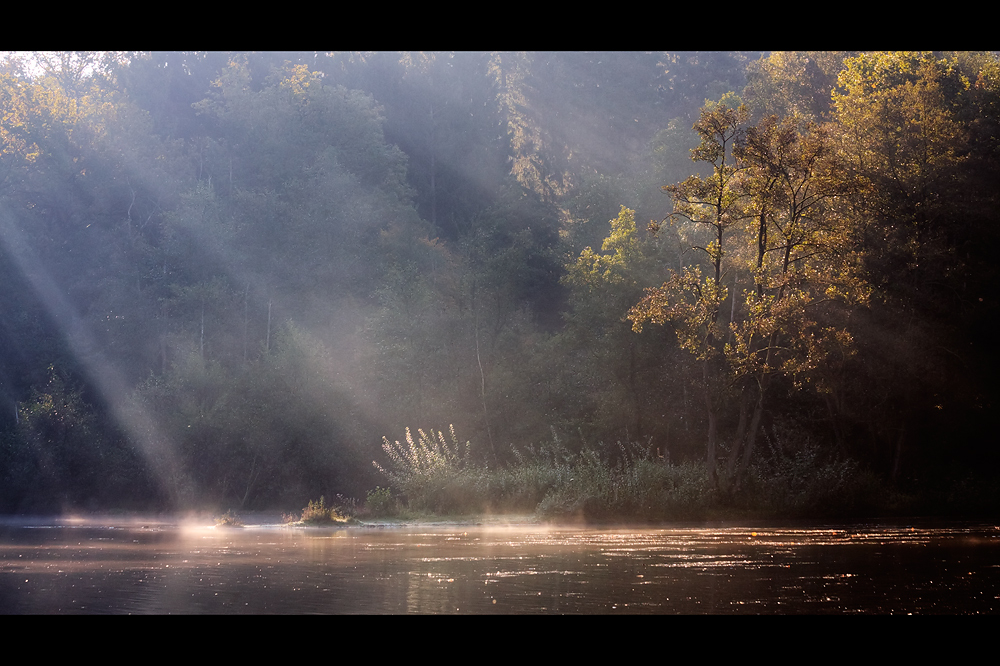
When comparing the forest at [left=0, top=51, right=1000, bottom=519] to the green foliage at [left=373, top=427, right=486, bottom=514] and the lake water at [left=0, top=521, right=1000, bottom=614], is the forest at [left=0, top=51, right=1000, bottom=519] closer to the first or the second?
the green foliage at [left=373, top=427, right=486, bottom=514]

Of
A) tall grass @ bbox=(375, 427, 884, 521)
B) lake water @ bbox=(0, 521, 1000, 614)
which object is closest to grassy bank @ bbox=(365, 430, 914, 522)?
tall grass @ bbox=(375, 427, 884, 521)

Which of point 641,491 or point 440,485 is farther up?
point 440,485

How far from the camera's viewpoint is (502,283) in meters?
40.8

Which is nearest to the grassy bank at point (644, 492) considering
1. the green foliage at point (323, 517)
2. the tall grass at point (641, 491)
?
the tall grass at point (641, 491)

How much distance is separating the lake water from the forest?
690cm

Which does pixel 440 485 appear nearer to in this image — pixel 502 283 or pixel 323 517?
pixel 323 517

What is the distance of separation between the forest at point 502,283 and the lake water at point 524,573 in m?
6.90

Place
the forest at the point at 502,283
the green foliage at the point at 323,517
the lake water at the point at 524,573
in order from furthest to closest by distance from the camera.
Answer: the forest at the point at 502,283, the green foliage at the point at 323,517, the lake water at the point at 524,573

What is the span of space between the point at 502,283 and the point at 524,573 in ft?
101

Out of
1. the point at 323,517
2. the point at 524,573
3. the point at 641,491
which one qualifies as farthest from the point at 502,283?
the point at 524,573

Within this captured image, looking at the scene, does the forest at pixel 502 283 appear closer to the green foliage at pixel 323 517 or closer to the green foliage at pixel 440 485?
the green foliage at pixel 440 485

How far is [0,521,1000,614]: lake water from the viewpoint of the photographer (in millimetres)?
7805

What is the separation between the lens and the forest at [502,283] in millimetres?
23469
